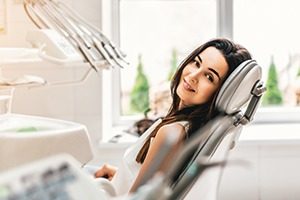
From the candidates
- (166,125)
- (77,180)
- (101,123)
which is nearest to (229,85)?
(166,125)

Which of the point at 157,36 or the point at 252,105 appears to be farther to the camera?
the point at 157,36

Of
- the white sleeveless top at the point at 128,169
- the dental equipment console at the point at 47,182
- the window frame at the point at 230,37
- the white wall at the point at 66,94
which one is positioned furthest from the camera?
the window frame at the point at 230,37

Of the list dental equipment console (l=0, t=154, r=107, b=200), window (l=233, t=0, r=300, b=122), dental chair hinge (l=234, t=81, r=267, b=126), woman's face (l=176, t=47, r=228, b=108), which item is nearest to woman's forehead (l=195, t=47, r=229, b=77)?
woman's face (l=176, t=47, r=228, b=108)

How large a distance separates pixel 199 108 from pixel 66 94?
41.2 inches

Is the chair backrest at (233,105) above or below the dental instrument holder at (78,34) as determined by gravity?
below

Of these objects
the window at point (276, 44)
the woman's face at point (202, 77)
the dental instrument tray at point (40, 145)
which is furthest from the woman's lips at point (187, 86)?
the window at point (276, 44)

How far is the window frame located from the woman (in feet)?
3.75

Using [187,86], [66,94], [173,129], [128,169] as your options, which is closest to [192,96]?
[187,86]

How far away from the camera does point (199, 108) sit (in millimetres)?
1291

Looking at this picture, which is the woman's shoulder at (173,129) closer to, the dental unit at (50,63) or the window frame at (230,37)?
the dental unit at (50,63)

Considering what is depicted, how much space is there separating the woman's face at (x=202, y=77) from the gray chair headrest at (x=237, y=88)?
0.26 feet

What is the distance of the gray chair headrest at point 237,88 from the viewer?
115 cm

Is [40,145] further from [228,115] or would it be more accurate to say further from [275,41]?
[275,41]

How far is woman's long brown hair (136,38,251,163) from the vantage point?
1.25 meters
